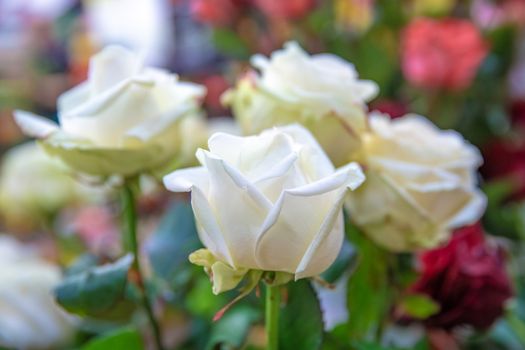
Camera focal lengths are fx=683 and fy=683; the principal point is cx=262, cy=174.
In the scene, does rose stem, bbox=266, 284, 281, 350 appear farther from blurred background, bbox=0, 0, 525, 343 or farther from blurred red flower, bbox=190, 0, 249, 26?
blurred red flower, bbox=190, 0, 249, 26

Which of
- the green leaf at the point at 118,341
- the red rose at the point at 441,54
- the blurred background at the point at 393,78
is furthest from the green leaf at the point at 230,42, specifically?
the green leaf at the point at 118,341

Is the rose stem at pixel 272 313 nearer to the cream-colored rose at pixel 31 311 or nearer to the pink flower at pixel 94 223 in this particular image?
the cream-colored rose at pixel 31 311

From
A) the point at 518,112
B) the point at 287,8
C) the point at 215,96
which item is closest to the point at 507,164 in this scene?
the point at 518,112

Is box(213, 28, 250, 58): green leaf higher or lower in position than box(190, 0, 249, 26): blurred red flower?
lower

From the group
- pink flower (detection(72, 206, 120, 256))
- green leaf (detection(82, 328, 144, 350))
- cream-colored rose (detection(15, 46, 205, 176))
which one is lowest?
pink flower (detection(72, 206, 120, 256))

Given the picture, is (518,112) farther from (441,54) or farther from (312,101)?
(312,101)

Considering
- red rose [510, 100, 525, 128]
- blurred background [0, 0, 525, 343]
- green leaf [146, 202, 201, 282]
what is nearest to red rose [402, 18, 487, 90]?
blurred background [0, 0, 525, 343]

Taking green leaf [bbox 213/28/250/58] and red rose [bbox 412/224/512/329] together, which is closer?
red rose [bbox 412/224/512/329]
